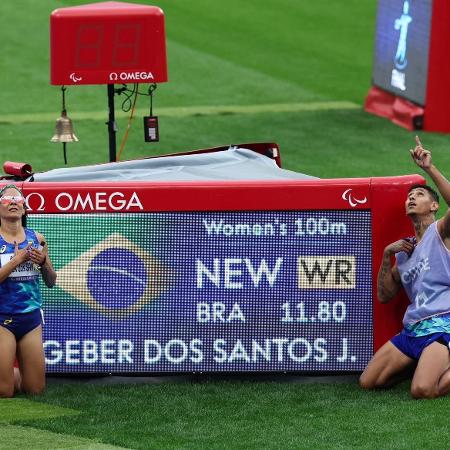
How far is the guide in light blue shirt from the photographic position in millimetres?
9312

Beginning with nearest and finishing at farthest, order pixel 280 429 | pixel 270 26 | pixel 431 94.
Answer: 1. pixel 280 429
2. pixel 431 94
3. pixel 270 26

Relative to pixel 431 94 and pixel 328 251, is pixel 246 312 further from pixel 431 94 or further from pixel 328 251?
pixel 431 94

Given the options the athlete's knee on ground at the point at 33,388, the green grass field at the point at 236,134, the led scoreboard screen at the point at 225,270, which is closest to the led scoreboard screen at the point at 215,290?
the led scoreboard screen at the point at 225,270

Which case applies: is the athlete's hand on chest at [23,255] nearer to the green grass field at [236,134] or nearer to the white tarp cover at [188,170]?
the green grass field at [236,134]

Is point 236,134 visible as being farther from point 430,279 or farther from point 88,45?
point 430,279

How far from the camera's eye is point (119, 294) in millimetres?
9719

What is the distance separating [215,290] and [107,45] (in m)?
4.63

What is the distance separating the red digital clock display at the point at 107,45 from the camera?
1364cm

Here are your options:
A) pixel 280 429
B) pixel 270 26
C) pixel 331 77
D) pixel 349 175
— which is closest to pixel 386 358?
pixel 280 429

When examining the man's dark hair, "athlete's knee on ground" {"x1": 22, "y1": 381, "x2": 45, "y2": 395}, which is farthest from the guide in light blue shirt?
"athlete's knee on ground" {"x1": 22, "y1": 381, "x2": 45, "y2": 395}

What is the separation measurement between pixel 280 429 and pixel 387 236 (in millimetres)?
1749

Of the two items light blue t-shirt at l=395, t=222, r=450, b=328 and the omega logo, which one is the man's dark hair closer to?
light blue t-shirt at l=395, t=222, r=450, b=328

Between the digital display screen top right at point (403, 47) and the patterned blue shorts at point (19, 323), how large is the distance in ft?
36.0

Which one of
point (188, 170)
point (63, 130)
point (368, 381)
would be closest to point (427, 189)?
point (368, 381)
